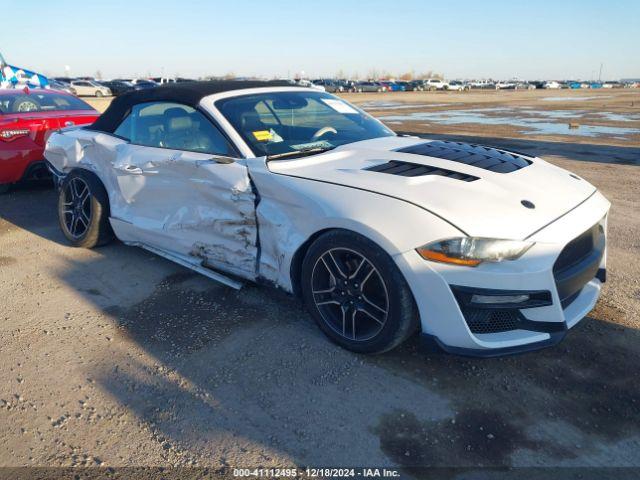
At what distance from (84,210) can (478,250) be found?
3.79 metres

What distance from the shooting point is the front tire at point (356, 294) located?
273 cm

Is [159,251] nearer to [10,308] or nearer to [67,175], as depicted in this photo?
[10,308]

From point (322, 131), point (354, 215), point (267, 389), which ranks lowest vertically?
point (267, 389)

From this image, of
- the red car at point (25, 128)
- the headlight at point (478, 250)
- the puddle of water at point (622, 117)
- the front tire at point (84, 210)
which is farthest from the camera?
the puddle of water at point (622, 117)

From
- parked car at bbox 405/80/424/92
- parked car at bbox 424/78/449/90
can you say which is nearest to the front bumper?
parked car at bbox 405/80/424/92

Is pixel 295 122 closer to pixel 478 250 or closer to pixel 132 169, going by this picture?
pixel 132 169

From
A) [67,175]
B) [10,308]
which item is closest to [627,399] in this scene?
[10,308]

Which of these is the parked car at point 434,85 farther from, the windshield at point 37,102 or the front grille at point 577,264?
the front grille at point 577,264

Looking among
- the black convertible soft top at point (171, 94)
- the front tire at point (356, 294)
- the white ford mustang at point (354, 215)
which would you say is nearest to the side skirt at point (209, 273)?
the white ford mustang at point (354, 215)

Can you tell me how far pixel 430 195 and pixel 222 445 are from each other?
5.34ft

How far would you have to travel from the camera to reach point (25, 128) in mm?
6195

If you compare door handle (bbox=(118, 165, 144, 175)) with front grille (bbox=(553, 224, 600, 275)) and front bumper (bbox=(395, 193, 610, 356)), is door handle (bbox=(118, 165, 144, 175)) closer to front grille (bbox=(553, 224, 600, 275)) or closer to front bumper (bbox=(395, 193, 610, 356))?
front bumper (bbox=(395, 193, 610, 356))

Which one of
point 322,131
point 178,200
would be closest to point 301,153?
point 322,131

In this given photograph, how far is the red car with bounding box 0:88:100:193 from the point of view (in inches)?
242
